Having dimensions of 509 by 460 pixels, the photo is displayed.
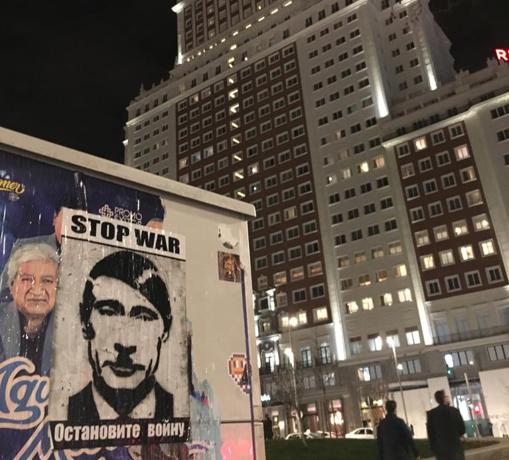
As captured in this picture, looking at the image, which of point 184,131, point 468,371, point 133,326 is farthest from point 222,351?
point 184,131

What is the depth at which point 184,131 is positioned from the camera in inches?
3971

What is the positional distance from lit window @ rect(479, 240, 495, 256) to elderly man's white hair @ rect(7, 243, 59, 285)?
6274 centimetres

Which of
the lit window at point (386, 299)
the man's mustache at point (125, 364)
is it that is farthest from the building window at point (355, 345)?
the man's mustache at point (125, 364)

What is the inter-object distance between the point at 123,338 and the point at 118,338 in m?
0.05

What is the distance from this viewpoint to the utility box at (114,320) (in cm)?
364

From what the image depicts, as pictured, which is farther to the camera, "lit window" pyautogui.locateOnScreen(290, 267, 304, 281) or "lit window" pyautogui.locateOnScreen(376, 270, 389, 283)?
"lit window" pyautogui.locateOnScreen(290, 267, 304, 281)

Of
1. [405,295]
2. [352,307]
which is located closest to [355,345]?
[352,307]

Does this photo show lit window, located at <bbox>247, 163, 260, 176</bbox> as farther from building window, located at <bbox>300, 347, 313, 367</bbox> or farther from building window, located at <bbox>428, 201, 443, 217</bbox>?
building window, located at <bbox>300, 347, 313, 367</bbox>

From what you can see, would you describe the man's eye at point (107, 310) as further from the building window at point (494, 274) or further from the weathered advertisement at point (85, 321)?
the building window at point (494, 274)

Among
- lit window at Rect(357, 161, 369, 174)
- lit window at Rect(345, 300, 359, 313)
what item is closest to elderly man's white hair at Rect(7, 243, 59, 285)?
lit window at Rect(345, 300, 359, 313)

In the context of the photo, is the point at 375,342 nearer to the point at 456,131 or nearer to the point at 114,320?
the point at 456,131

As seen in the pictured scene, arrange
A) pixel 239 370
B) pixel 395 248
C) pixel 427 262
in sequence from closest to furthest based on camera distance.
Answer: pixel 239 370 → pixel 427 262 → pixel 395 248

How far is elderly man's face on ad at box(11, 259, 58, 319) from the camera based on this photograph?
3.71m

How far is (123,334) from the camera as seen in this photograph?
13.5 feet
